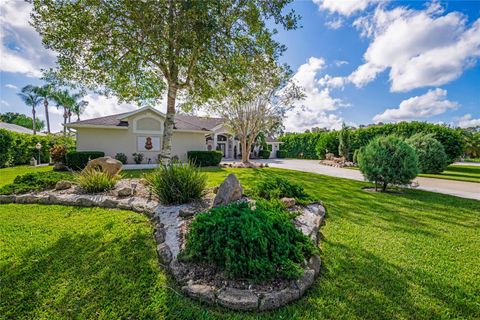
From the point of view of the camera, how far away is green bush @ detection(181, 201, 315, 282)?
243 cm

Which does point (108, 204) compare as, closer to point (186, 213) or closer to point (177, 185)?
point (177, 185)

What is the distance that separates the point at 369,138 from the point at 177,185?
21.9 m

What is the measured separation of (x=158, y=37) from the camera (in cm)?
643

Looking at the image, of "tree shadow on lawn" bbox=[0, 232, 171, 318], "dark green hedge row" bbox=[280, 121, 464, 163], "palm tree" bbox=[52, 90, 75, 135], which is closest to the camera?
"tree shadow on lawn" bbox=[0, 232, 171, 318]

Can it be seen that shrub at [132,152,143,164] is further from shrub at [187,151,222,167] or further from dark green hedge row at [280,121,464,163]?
dark green hedge row at [280,121,464,163]

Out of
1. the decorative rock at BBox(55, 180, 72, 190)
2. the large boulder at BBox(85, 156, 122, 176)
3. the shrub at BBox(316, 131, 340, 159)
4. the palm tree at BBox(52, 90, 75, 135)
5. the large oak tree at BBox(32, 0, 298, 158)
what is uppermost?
the palm tree at BBox(52, 90, 75, 135)

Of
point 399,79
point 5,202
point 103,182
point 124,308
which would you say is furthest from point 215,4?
point 399,79

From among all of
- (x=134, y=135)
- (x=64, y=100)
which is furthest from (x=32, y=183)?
(x=64, y=100)

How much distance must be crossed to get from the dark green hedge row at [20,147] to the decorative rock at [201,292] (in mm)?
18272

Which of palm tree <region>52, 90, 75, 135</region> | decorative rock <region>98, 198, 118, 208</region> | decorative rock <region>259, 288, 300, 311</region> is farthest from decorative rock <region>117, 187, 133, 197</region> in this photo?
palm tree <region>52, 90, 75, 135</region>

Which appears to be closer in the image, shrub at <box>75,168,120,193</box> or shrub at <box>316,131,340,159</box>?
shrub at <box>75,168,120,193</box>

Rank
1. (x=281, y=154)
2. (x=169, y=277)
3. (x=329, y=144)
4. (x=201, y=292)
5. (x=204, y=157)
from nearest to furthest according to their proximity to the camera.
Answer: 1. (x=201, y=292)
2. (x=169, y=277)
3. (x=204, y=157)
4. (x=329, y=144)
5. (x=281, y=154)

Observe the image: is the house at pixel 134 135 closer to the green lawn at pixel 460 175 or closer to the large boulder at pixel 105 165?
the large boulder at pixel 105 165

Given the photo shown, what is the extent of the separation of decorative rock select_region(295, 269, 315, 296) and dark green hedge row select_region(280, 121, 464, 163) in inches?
393
